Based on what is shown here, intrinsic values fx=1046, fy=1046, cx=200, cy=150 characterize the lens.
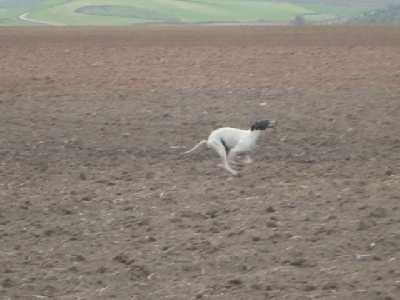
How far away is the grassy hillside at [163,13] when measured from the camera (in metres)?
91.4

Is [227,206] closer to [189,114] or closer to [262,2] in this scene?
[189,114]

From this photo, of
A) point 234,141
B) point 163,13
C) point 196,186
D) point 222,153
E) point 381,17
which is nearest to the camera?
point 196,186

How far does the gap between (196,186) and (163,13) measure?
86410mm

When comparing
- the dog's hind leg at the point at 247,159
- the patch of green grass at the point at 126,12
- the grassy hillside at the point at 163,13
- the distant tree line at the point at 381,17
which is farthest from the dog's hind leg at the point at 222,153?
the patch of green grass at the point at 126,12

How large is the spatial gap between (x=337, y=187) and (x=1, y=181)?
15.0ft

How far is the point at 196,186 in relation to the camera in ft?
43.9

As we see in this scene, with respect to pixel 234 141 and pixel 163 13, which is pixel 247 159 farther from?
pixel 163 13

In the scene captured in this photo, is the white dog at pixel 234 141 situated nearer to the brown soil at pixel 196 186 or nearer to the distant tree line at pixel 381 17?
the brown soil at pixel 196 186

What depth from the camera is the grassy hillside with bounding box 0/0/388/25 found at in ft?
300

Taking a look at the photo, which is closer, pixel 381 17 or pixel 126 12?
pixel 381 17

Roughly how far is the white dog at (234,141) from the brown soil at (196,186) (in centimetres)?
28

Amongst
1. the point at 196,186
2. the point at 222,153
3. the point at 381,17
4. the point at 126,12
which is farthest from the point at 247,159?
the point at 126,12

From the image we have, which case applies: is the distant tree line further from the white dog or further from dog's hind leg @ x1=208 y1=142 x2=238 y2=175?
dog's hind leg @ x1=208 y1=142 x2=238 y2=175

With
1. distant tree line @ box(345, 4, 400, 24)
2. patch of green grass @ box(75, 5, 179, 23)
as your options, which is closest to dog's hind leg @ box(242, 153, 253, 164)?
distant tree line @ box(345, 4, 400, 24)
